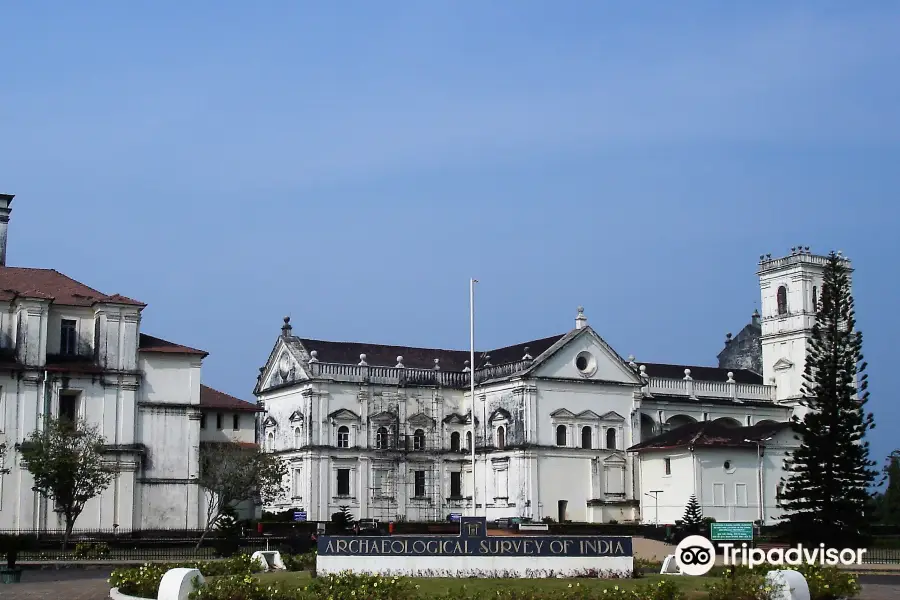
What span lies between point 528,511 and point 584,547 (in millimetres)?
39098

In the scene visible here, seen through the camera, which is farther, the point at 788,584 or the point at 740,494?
the point at 740,494

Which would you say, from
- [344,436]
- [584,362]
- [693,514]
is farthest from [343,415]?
[693,514]

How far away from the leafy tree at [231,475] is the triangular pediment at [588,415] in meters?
18.9

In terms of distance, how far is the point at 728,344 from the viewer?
9706 centimetres

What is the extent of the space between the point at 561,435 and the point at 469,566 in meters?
42.4

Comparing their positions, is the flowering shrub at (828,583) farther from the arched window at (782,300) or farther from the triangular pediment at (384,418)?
the arched window at (782,300)

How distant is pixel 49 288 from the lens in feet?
184

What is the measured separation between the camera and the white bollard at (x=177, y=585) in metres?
22.7

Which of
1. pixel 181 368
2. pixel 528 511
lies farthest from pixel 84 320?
pixel 528 511

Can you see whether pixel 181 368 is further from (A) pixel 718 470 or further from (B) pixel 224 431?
(A) pixel 718 470

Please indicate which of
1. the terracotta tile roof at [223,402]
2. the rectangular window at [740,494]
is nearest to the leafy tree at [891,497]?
the rectangular window at [740,494]

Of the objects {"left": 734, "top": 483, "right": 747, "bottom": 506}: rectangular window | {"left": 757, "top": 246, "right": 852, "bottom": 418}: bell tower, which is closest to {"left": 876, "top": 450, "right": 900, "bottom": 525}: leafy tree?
{"left": 757, "top": 246, "right": 852, "bottom": 418}: bell tower

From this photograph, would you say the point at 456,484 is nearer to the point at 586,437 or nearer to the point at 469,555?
the point at 586,437

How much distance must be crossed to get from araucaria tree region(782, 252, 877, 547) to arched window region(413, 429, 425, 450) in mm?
23198
